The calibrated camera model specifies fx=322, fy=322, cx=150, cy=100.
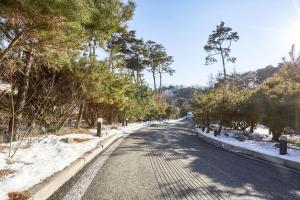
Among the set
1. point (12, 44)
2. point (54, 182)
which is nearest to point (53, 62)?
point (12, 44)

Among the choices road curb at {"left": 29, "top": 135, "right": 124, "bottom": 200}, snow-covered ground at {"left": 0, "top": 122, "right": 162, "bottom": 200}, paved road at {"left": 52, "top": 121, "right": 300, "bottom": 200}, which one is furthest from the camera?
paved road at {"left": 52, "top": 121, "right": 300, "bottom": 200}

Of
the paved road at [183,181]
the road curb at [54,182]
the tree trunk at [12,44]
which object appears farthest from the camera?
the tree trunk at [12,44]

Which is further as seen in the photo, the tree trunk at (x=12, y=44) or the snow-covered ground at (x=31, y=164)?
the tree trunk at (x=12, y=44)

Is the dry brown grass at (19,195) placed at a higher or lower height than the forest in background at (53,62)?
lower

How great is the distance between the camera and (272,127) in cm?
2255

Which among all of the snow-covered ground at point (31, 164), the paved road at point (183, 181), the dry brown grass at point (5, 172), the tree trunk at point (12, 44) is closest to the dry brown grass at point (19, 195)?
the snow-covered ground at point (31, 164)

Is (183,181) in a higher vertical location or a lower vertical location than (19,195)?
lower

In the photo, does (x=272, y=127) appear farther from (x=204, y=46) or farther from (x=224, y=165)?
(x=204, y=46)

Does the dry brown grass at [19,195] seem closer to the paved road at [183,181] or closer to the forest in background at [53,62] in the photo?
the paved road at [183,181]

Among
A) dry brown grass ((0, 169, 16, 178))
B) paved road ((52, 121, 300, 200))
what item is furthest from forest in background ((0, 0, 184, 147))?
paved road ((52, 121, 300, 200))

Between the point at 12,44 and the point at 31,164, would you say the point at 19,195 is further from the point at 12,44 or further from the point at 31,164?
the point at 12,44

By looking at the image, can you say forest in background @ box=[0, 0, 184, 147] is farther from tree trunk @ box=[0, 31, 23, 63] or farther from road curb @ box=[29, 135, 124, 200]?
road curb @ box=[29, 135, 124, 200]

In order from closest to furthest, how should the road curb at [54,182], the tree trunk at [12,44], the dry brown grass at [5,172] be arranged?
the road curb at [54,182] < the tree trunk at [12,44] < the dry brown grass at [5,172]

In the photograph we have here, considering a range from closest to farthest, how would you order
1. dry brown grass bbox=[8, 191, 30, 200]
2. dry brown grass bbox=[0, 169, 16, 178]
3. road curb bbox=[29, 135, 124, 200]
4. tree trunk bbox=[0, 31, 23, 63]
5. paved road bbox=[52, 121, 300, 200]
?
dry brown grass bbox=[8, 191, 30, 200] < road curb bbox=[29, 135, 124, 200] < paved road bbox=[52, 121, 300, 200] < tree trunk bbox=[0, 31, 23, 63] < dry brown grass bbox=[0, 169, 16, 178]
